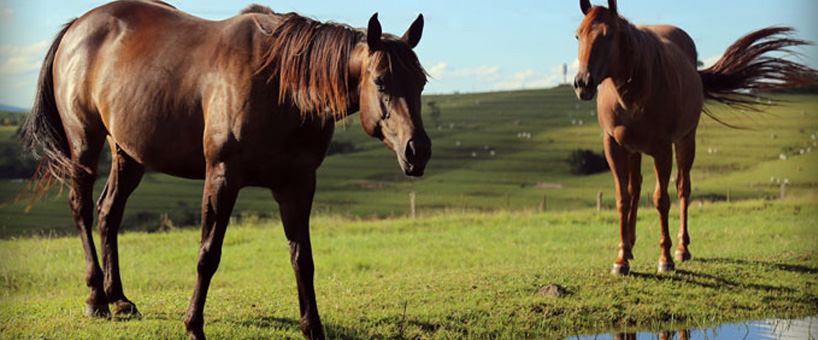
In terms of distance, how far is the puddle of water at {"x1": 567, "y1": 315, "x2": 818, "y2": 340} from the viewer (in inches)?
277

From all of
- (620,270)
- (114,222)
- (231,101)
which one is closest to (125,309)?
(114,222)

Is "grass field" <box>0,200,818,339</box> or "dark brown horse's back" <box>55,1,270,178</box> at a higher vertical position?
"dark brown horse's back" <box>55,1,270,178</box>

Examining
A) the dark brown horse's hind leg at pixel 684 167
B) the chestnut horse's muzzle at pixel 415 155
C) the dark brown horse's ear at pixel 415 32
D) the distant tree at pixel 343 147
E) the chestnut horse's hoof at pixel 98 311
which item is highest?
the dark brown horse's ear at pixel 415 32

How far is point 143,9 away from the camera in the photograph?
672 centimetres

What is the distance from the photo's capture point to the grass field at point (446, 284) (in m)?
6.76

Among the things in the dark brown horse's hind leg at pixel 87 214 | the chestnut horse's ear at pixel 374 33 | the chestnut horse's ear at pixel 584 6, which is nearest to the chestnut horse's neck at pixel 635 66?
the chestnut horse's ear at pixel 584 6

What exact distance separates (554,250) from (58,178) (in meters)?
9.16

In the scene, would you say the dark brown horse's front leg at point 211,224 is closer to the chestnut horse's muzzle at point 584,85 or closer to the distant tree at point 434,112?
the chestnut horse's muzzle at point 584,85

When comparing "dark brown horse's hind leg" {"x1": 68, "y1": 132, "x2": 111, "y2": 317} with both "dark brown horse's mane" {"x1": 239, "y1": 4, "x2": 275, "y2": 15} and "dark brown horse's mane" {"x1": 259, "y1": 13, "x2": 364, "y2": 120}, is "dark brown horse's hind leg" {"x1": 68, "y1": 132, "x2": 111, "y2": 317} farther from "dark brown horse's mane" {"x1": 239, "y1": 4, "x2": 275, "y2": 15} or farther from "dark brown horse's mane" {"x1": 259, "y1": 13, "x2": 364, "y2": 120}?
"dark brown horse's mane" {"x1": 259, "y1": 13, "x2": 364, "y2": 120}

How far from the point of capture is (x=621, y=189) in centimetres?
881

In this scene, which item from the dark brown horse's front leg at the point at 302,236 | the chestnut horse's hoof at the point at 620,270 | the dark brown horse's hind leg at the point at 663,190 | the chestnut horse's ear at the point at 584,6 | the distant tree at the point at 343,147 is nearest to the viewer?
the dark brown horse's front leg at the point at 302,236

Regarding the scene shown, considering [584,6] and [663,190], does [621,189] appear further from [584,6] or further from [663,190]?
[584,6]

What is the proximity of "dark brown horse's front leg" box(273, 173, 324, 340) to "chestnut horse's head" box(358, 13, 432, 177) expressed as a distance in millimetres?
992

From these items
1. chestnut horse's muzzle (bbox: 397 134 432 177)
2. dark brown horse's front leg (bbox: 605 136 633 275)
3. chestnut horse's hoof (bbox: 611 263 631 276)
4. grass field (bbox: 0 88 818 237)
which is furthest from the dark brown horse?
grass field (bbox: 0 88 818 237)
